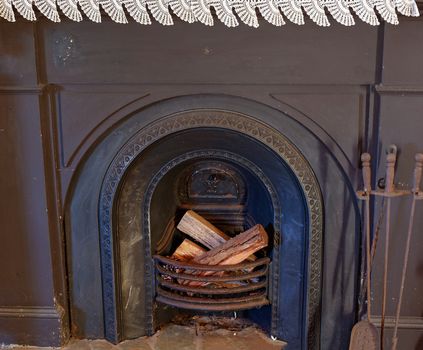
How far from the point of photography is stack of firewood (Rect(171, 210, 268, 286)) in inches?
79.0

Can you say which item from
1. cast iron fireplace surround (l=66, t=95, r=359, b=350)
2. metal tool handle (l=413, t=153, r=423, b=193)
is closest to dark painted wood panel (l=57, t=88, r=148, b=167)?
cast iron fireplace surround (l=66, t=95, r=359, b=350)

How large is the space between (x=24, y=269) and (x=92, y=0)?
0.93 m

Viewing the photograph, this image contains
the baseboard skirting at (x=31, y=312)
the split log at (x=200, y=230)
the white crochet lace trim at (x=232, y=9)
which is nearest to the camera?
the white crochet lace trim at (x=232, y=9)

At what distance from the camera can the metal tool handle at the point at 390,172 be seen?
1658 mm

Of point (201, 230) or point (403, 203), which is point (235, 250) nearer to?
point (201, 230)

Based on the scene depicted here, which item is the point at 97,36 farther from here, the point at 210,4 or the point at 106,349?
the point at 106,349

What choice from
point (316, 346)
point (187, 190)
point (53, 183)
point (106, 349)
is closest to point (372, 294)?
point (316, 346)

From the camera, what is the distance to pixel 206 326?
2205mm

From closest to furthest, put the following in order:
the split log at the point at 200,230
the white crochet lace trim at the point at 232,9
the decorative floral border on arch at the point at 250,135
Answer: the white crochet lace trim at the point at 232,9
the decorative floral border on arch at the point at 250,135
the split log at the point at 200,230

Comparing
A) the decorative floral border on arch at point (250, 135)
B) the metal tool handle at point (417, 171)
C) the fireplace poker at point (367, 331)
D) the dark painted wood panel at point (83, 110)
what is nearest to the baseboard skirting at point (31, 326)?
the decorative floral border on arch at point (250, 135)

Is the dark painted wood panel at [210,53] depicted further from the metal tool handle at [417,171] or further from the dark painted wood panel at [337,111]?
the metal tool handle at [417,171]

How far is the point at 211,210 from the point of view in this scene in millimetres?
2164

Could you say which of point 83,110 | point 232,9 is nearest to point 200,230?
point 83,110

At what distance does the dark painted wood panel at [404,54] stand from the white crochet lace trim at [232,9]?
0.23 feet
